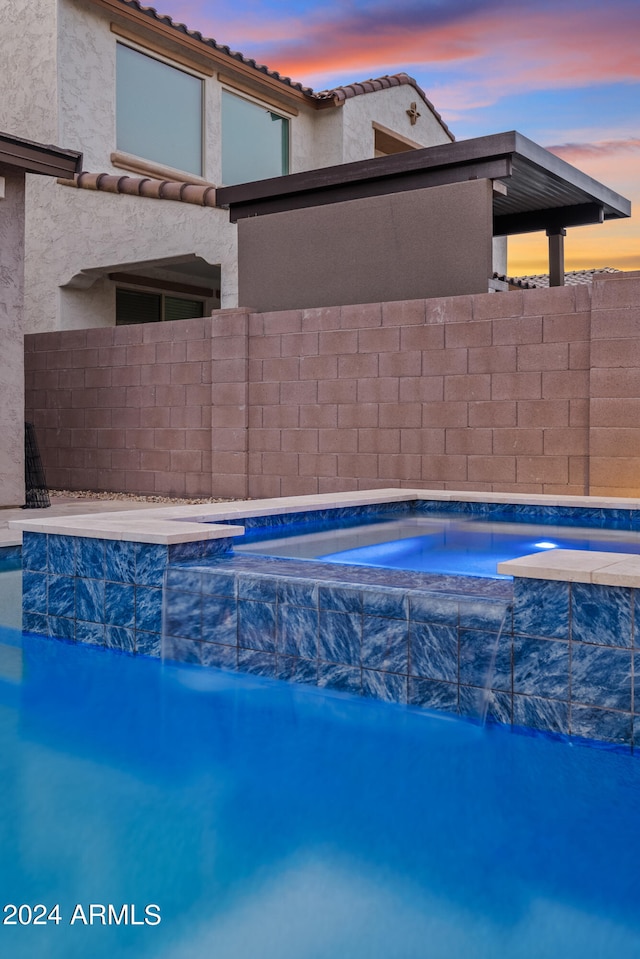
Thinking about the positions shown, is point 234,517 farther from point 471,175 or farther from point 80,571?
point 471,175

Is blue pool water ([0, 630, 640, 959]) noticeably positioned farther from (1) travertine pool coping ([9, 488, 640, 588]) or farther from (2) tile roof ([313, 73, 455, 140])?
(2) tile roof ([313, 73, 455, 140])

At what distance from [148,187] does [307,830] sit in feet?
41.0

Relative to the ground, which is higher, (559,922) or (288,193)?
(288,193)

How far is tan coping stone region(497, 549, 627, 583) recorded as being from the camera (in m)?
3.42

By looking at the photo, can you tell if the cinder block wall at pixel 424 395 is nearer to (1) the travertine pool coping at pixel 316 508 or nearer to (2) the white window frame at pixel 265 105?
(1) the travertine pool coping at pixel 316 508

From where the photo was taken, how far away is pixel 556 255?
38.8 feet

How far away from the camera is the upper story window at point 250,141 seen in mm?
16906

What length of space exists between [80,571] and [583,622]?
9.67 ft

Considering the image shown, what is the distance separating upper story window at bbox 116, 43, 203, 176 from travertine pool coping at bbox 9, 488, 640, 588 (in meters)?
10.3

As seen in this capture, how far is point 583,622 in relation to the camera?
3.43 metres

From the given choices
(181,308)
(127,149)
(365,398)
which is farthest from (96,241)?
(365,398)

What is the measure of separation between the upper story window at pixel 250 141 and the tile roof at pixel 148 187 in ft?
10.2

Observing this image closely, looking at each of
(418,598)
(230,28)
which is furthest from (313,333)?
(230,28)

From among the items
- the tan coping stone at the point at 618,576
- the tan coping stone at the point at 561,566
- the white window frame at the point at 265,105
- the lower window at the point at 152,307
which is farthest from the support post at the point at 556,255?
the tan coping stone at the point at 618,576
